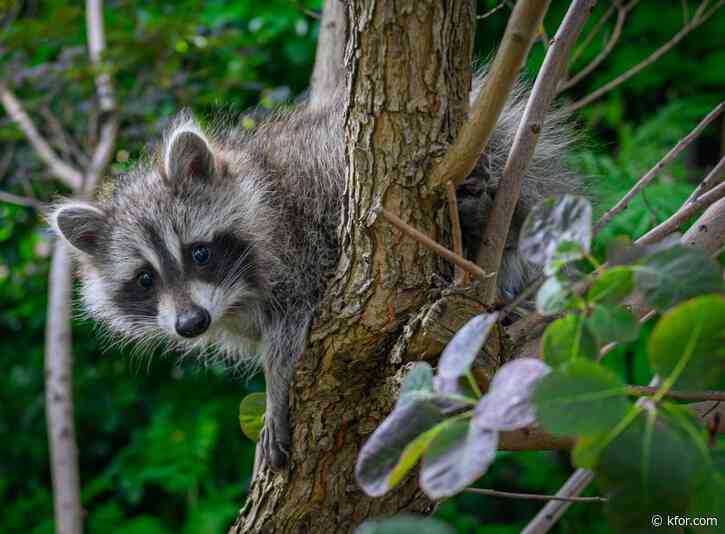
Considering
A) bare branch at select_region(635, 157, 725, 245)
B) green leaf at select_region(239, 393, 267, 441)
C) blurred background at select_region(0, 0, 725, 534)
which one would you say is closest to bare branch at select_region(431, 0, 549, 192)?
bare branch at select_region(635, 157, 725, 245)

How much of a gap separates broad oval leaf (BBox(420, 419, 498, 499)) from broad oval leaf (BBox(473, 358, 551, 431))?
0.02 meters

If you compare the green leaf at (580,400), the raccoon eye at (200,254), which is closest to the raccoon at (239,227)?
the raccoon eye at (200,254)

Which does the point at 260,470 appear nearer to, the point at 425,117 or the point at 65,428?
the point at 425,117

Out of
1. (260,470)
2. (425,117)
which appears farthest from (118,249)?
(425,117)

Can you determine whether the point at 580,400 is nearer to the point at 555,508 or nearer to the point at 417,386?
the point at 417,386

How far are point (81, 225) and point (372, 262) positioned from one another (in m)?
1.26

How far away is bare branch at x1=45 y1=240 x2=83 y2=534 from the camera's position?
3.70 meters

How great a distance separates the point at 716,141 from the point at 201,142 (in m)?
3.22

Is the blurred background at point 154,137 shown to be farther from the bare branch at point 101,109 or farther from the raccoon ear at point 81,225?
the raccoon ear at point 81,225

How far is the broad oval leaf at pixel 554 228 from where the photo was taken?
952mm

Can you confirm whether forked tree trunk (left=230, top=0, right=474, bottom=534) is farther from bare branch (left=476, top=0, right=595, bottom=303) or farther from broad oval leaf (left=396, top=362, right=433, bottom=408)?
broad oval leaf (left=396, top=362, right=433, bottom=408)

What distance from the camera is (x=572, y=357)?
2.91 ft

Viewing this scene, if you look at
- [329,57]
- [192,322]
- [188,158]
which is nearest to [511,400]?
[192,322]

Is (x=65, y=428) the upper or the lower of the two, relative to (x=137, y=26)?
lower
